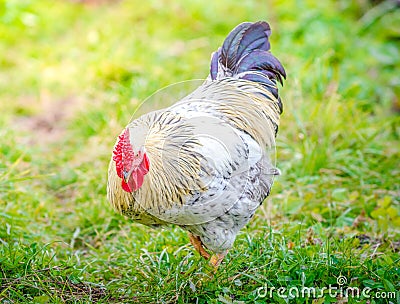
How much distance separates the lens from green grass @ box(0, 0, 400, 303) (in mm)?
3424

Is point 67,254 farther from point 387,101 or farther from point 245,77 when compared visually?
point 387,101

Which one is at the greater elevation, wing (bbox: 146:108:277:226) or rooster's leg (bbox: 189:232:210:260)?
wing (bbox: 146:108:277:226)

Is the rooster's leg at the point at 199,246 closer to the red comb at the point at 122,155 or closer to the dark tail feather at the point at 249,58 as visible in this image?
the red comb at the point at 122,155

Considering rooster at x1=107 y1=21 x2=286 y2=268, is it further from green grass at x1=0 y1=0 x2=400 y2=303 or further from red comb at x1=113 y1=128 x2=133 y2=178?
green grass at x1=0 y1=0 x2=400 y2=303

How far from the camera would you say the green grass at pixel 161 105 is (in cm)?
342

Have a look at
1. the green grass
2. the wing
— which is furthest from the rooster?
the green grass

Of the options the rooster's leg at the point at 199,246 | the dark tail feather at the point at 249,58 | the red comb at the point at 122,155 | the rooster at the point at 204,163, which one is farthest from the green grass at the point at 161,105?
the dark tail feather at the point at 249,58

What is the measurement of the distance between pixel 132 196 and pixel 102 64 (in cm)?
434

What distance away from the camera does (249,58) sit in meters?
3.96

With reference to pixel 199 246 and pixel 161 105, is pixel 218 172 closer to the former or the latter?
pixel 199 246

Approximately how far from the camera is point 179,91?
587 centimetres

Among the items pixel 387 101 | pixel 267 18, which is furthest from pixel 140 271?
pixel 267 18

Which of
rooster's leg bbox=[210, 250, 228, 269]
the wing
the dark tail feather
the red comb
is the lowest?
rooster's leg bbox=[210, 250, 228, 269]

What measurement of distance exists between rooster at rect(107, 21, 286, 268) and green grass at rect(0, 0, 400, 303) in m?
0.40
